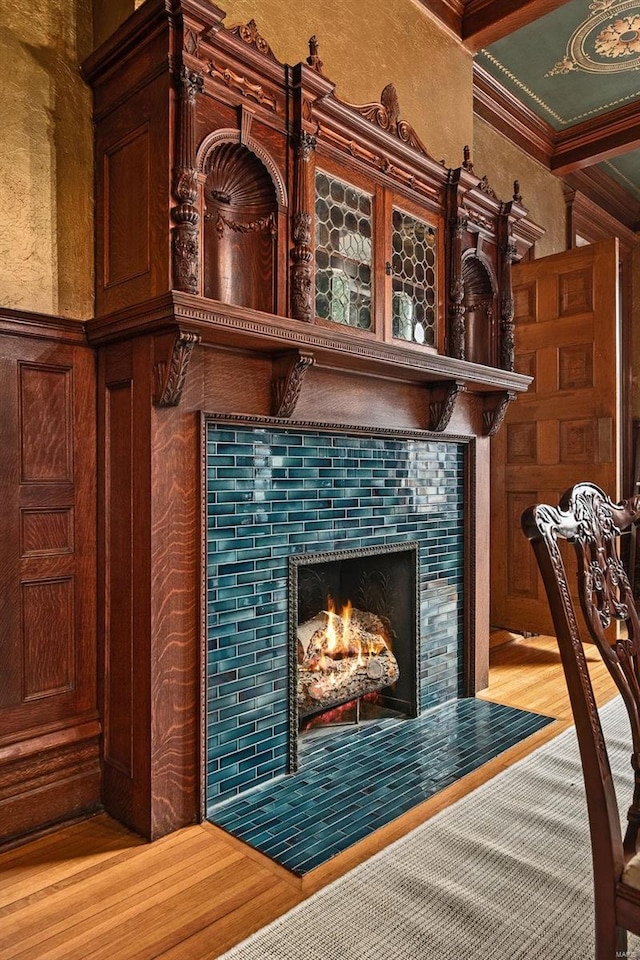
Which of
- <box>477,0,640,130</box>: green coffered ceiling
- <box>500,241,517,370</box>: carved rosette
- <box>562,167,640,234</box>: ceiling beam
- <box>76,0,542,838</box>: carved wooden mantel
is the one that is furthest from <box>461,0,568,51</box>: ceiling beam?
<box>562,167,640,234</box>: ceiling beam

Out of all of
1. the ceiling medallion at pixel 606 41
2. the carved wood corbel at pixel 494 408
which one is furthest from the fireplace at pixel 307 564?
the ceiling medallion at pixel 606 41

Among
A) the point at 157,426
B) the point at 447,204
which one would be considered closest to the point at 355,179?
Answer: the point at 447,204

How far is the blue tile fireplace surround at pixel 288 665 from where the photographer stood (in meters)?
2.13

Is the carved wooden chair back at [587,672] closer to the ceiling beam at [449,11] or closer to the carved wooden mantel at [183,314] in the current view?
the carved wooden mantel at [183,314]

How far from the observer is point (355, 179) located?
249 cm

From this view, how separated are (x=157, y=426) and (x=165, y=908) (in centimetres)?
130

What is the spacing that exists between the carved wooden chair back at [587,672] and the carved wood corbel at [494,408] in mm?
2139

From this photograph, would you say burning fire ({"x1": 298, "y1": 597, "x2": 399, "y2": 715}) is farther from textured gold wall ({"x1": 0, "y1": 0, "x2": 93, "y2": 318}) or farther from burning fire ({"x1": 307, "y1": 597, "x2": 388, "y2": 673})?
textured gold wall ({"x1": 0, "y1": 0, "x2": 93, "y2": 318})

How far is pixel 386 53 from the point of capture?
9.24 ft

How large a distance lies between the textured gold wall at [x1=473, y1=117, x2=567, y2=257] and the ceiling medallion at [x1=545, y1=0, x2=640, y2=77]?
1.61 ft

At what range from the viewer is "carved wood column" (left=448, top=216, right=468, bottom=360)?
2.88 meters

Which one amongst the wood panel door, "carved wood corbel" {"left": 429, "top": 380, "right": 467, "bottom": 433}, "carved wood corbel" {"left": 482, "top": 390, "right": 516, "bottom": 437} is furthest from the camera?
the wood panel door

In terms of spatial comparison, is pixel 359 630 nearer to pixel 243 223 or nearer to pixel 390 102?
pixel 243 223

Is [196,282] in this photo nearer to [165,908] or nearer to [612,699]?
[165,908]
